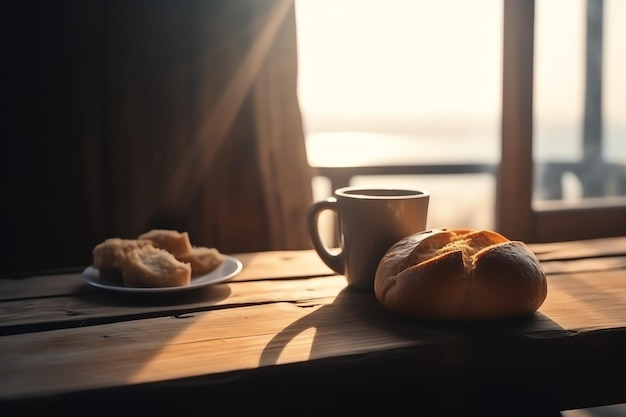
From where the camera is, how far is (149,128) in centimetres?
169

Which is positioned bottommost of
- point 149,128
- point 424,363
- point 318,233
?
point 424,363

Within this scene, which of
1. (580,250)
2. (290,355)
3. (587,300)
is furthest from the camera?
(580,250)

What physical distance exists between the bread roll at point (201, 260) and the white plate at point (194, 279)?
0.01m

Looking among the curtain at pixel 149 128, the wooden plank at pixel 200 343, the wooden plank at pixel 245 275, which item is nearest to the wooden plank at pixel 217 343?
the wooden plank at pixel 200 343

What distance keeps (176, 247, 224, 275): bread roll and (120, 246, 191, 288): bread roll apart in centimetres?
6

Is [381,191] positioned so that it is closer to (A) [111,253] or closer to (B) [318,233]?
(B) [318,233]

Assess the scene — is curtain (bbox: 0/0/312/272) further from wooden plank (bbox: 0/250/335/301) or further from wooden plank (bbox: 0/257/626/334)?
wooden plank (bbox: 0/257/626/334)

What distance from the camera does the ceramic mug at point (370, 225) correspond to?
3.17ft

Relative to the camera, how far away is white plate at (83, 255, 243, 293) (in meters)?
0.95

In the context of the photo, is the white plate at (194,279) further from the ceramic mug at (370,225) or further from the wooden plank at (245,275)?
the ceramic mug at (370,225)

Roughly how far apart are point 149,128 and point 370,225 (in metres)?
0.93

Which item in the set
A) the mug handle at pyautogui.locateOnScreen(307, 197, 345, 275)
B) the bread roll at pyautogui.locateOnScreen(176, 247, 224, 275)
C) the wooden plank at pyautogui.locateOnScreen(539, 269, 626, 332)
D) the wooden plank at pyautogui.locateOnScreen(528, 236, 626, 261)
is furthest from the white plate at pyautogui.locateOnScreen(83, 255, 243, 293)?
the wooden plank at pyautogui.locateOnScreen(528, 236, 626, 261)

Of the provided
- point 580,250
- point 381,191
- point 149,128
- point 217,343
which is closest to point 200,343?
point 217,343

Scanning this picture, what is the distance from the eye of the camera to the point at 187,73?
1.71 m
